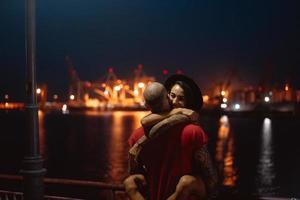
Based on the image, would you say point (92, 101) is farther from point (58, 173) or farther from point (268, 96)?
point (58, 173)

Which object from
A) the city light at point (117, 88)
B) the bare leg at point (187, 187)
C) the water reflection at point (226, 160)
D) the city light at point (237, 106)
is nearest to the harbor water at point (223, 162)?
the water reflection at point (226, 160)

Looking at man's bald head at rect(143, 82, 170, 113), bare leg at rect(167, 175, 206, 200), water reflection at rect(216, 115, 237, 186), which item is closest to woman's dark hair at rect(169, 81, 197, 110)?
man's bald head at rect(143, 82, 170, 113)

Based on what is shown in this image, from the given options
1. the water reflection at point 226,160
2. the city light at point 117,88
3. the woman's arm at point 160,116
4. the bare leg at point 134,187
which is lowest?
the water reflection at point 226,160

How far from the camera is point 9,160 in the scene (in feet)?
132

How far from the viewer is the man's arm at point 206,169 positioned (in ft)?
8.34

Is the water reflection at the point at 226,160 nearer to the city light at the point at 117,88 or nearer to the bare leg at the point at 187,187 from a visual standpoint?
the bare leg at the point at 187,187

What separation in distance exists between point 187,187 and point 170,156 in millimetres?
207

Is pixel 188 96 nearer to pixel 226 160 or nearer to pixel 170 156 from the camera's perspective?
pixel 170 156

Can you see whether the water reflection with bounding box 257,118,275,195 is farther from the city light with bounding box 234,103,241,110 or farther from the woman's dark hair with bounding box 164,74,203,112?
the city light with bounding box 234,103,241,110

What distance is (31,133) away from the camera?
214 inches

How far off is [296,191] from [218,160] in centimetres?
1259

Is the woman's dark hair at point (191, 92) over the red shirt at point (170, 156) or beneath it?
over

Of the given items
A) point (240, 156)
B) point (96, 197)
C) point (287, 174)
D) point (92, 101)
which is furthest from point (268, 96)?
point (96, 197)

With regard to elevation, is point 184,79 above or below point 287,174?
above
